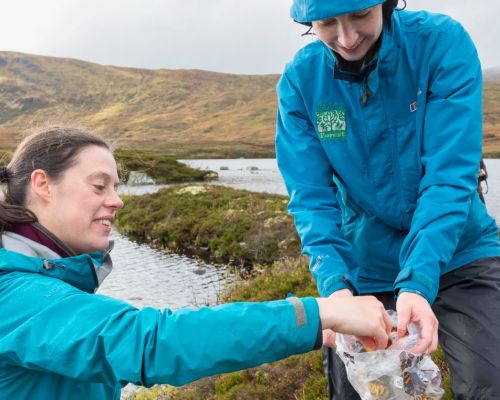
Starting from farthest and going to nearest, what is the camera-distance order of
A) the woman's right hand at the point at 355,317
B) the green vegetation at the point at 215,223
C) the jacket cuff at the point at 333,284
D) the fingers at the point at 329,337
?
1. the green vegetation at the point at 215,223
2. the jacket cuff at the point at 333,284
3. the fingers at the point at 329,337
4. the woman's right hand at the point at 355,317

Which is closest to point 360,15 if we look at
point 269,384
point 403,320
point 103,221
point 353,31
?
point 353,31

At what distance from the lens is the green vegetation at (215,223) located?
1958cm

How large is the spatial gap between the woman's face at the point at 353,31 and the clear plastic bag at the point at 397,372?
65.1 inches

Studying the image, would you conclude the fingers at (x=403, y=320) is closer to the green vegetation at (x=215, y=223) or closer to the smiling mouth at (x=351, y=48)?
the smiling mouth at (x=351, y=48)

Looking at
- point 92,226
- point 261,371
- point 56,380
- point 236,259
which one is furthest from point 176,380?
point 236,259

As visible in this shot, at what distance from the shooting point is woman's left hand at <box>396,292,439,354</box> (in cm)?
277

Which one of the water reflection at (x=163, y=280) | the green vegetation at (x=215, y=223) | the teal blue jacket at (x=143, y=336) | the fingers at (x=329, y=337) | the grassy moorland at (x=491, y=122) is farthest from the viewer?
the grassy moorland at (x=491, y=122)

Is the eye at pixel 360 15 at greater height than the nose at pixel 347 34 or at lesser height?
greater

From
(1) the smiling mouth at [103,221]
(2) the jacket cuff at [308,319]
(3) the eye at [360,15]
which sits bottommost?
(2) the jacket cuff at [308,319]

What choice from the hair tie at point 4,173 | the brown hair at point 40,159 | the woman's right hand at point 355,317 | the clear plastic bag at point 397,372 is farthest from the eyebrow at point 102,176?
the clear plastic bag at point 397,372

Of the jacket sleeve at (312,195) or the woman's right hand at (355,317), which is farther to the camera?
the jacket sleeve at (312,195)

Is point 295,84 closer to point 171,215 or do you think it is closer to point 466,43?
point 466,43

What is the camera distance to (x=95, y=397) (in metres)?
2.90

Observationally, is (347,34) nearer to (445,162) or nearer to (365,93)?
(365,93)
